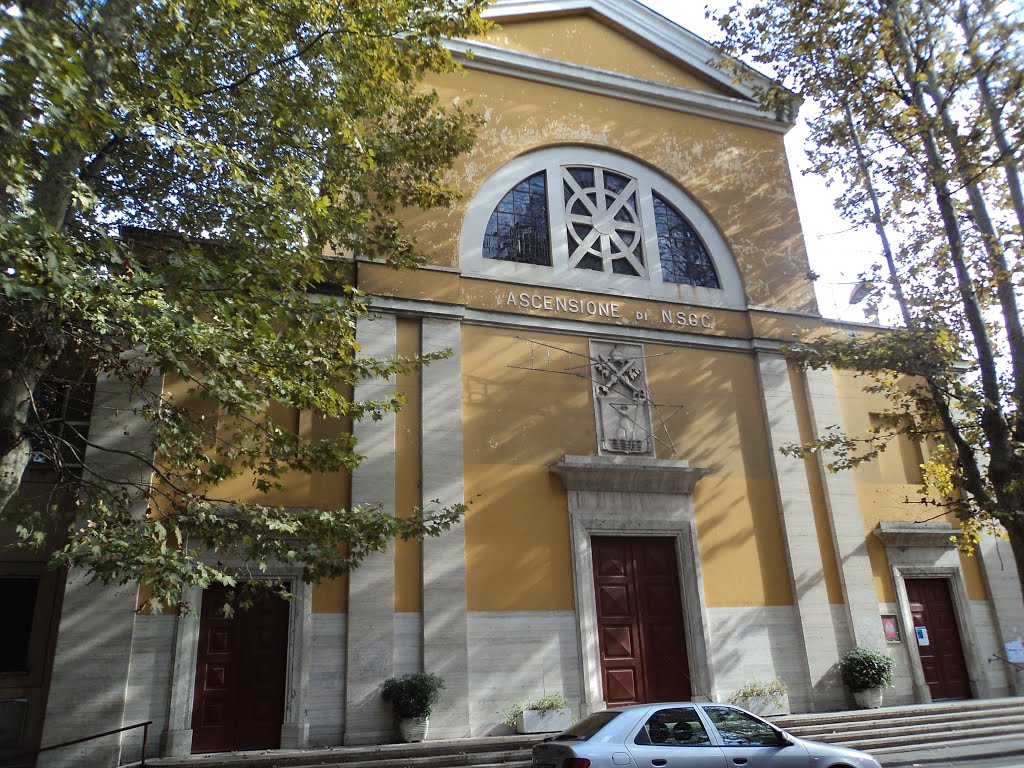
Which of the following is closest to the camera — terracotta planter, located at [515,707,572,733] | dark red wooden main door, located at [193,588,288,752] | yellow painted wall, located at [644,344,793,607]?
dark red wooden main door, located at [193,588,288,752]

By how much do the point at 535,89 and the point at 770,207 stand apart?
635cm

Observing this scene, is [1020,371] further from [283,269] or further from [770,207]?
[283,269]

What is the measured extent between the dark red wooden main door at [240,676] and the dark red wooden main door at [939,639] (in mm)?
12391

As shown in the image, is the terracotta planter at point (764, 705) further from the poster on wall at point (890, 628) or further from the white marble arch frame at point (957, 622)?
the white marble arch frame at point (957, 622)

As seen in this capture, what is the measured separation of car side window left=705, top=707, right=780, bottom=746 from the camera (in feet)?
28.3

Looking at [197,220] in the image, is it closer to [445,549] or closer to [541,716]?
[445,549]

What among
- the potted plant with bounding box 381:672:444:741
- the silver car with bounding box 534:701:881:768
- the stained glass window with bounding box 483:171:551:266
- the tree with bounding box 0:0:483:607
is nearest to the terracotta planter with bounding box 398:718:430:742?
the potted plant with bounding box 381:672:444:741

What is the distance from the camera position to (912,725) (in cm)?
1351

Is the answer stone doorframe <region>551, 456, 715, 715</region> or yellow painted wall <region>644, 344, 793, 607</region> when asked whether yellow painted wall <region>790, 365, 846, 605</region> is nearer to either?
yellow painted wall <region>644, 344, 793, 607</region>

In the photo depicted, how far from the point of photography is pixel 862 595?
51.6 feet

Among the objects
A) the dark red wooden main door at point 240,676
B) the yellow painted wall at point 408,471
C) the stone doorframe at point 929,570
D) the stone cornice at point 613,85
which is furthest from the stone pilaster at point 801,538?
the dark red wooden main door at point 240,676

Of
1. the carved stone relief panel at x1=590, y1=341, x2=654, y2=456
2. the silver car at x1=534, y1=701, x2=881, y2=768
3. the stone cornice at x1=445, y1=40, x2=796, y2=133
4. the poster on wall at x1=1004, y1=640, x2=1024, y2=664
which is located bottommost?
the silver car at x1=534, y1=701, x2=881, y2=768

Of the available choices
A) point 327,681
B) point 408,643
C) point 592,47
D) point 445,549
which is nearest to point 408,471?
point 445,549

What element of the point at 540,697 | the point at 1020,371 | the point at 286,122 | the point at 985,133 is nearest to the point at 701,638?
the point at 540,697
